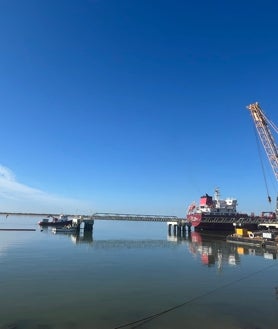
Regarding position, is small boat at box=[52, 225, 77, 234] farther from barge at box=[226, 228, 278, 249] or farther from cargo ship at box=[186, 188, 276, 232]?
barge at box=[226, 228, 278, 249]

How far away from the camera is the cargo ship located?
120438 millimetres

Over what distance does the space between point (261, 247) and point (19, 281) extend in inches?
2281

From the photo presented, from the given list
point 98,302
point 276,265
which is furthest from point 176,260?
point 98,302

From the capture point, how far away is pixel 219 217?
126 meters

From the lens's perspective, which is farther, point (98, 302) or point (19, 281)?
point (19, 281)

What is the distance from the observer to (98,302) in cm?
2592

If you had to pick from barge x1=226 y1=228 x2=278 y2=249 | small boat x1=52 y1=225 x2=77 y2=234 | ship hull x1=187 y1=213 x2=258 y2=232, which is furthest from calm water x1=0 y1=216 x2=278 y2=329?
small boat x1=52 y1=225 x2=77 y2=234

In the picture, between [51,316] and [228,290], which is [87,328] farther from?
[228,290]

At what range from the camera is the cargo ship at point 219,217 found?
120 metres

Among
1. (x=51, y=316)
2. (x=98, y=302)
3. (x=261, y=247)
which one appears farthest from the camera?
(x=261, y=247)

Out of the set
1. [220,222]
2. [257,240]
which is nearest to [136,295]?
[257,240]

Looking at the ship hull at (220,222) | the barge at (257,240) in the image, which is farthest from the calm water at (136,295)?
the ship hull at (220,222)

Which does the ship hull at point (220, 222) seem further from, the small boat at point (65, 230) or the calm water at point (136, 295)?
the calm water at point (136, 295)

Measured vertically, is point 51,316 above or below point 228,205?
below
